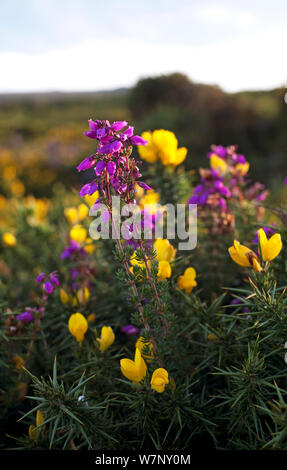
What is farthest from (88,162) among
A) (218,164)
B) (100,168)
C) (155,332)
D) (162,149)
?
(218,164)

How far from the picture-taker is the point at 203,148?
8211 mm

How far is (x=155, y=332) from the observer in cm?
113

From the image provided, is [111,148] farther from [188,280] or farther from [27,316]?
[27,316]

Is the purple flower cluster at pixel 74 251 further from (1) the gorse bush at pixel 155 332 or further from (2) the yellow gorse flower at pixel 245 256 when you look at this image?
(2) the yellow gorse flower at pixel 245 256

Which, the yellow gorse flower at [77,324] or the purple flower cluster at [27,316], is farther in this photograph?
the purple flower cluster at [27,316]

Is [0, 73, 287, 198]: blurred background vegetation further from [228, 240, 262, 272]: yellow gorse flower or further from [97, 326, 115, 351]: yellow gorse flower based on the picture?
[97, 326, 115, 351]: yellow gorse flower

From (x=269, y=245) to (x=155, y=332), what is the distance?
47 cm

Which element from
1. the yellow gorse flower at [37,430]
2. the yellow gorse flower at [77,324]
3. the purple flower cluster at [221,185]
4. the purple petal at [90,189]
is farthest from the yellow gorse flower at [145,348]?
the purple flower cluster at [221,185]

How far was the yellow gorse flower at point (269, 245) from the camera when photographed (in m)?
1.12

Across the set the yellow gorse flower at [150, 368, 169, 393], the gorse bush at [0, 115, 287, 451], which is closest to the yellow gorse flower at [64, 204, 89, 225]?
the gorse bush at [0, 115, 287, 451]

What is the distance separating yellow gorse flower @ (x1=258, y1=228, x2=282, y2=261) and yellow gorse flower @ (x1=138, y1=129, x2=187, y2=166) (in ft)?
2.35

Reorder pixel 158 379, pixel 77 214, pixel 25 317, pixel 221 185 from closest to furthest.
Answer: pixel 158 379, pixel 25 317, pixel 221 185, pixel 77 214

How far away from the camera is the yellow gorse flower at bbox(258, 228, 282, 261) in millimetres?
1115
